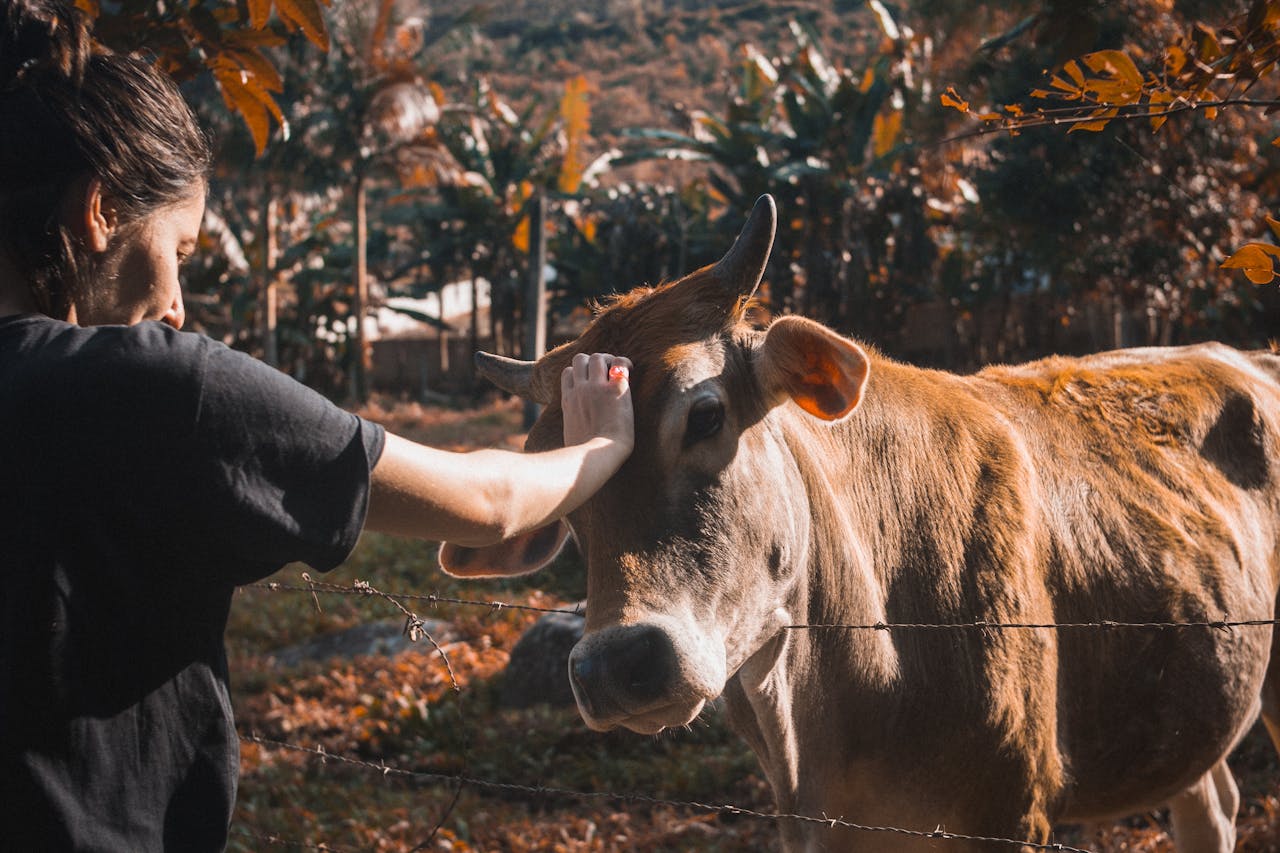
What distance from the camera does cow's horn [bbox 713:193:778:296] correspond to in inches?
108

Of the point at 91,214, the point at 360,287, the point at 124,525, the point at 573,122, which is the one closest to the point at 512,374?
the point at 91,214

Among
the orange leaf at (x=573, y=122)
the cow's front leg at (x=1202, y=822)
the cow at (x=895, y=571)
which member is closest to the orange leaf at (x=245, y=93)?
the cow at (x=895, y=571)

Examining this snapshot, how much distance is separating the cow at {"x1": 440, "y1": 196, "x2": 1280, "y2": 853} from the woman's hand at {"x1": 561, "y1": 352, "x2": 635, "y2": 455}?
0.35 feet

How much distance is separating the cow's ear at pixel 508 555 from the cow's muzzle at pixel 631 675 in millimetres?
586

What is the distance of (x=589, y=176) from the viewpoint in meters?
21.6

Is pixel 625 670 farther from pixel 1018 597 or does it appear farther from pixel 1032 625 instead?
pixel 1018 597

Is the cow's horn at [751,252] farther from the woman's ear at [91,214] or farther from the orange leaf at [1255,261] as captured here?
the woman's ear at [91,214]

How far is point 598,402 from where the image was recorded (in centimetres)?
250

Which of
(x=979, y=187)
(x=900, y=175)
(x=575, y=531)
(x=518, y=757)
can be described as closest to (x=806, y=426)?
(x=575, y=531)

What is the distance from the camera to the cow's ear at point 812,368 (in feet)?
8.73

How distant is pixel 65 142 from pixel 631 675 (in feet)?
4.59

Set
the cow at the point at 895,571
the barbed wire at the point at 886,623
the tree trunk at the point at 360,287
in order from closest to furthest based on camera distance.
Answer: the barbed wire at the point at 886,623 < the cow at the point at 895,571 < the tree trunk at the point at 360,287

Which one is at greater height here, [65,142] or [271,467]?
[65,142]

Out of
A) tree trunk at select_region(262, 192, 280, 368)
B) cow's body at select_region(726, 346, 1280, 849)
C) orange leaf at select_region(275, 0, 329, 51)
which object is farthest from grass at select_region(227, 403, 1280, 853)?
tree trunk at select_region(262, 192, 280, 368)
